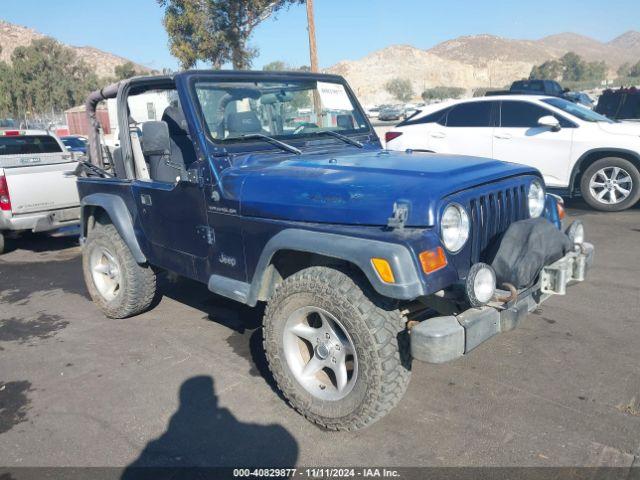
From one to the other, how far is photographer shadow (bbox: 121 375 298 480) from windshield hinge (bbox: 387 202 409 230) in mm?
1289

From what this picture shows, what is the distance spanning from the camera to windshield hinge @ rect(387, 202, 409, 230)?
2.64 metres

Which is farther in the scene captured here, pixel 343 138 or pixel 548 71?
pixel 548 71

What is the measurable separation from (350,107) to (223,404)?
2.62 m

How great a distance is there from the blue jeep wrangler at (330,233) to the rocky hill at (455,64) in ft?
251

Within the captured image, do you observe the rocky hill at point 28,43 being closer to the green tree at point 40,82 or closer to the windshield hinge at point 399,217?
the green tree at point 40,82

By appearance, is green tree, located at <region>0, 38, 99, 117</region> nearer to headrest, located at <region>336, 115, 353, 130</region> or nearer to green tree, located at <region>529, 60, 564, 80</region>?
headrest, located at <region>336, 115, 353, 130</region>

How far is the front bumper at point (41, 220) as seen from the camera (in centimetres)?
695

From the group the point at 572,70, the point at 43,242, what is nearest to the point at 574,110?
the point at 43,242

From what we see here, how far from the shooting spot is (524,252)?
2.87 metres

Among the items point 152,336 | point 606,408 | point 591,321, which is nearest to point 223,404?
point 152,336

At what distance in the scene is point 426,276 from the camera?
2572 mm

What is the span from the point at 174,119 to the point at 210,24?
1779 cm

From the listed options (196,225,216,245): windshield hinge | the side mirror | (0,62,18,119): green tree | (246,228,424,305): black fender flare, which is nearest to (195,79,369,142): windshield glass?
(196,225,216,245): windshield hinge

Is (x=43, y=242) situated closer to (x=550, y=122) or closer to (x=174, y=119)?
(x=174, y=119)
